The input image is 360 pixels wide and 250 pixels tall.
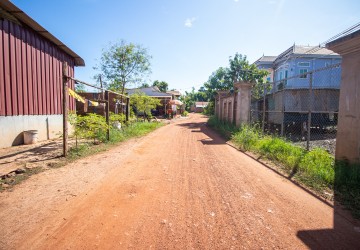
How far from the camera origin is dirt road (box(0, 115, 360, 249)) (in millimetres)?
2553

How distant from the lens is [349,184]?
4180mm

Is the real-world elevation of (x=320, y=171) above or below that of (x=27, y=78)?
below

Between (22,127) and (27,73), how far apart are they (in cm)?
233

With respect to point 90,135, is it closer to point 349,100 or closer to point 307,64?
point 349,100

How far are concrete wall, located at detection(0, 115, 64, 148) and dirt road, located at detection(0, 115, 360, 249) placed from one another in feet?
12.2

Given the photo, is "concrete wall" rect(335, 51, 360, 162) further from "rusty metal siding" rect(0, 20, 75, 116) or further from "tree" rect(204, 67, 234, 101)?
"tree" rect(204, 67, 234, 101)

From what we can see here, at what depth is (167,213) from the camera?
10.5ft

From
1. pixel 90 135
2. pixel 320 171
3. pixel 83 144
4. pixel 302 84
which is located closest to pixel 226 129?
pixel 90 135

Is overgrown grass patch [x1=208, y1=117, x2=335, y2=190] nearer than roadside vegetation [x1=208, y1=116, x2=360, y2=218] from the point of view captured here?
No

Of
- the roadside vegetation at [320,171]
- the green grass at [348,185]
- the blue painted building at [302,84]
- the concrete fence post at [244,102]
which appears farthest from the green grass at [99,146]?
the blue painted building at [302,84]

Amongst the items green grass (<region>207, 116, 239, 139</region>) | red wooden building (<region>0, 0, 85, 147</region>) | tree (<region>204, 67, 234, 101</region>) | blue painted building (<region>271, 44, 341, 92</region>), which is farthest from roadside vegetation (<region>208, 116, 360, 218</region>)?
tree (<region>204, 67, 234, 101</region>)

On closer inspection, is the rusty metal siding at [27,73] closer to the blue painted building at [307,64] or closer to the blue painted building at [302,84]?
the blue painted building at [302,84]

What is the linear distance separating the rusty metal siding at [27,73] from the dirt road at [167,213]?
5273 millimetres

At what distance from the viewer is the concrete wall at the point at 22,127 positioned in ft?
26.3
